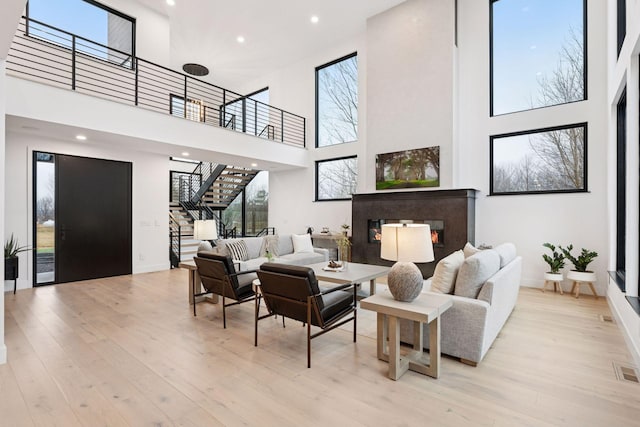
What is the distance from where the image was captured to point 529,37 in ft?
19.7

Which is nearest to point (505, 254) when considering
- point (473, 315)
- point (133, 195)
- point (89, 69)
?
point (473, 315)

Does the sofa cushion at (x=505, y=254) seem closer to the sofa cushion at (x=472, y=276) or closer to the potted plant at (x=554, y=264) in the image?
the sofa cushion at (x=472, y=276)

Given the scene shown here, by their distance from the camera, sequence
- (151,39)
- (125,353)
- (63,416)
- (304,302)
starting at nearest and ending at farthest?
(63,416) < (304,302) < (125,353) < (151,39)

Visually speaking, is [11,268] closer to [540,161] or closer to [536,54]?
[540,161]

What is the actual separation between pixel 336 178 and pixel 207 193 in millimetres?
4384

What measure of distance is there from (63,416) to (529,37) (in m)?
8.31

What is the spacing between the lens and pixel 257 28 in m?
8.09

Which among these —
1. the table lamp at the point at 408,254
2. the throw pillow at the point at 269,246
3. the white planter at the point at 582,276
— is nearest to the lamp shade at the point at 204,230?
the throw pillow at the point at 269,246

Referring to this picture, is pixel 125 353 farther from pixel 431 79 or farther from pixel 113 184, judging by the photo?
pixel 431 79

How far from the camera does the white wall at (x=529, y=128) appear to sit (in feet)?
17.0

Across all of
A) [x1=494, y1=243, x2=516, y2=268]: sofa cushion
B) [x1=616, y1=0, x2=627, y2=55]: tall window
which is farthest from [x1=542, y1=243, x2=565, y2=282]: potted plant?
[x1=616, y1=0, x2=627, y2=55]: tall window

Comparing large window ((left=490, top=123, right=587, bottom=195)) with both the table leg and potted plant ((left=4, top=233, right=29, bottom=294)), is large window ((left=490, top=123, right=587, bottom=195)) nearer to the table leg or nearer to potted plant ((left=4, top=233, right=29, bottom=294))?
the table leg

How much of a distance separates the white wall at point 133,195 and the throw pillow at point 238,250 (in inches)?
106

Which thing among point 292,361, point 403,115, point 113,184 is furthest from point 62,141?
point 403,115
